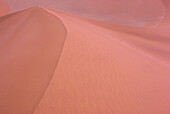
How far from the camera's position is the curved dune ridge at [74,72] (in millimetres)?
2861

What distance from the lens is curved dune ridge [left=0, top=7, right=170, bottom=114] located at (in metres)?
2.86

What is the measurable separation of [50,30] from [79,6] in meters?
4.23

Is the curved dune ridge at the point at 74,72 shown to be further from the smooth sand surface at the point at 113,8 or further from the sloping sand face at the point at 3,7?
the sloping sand face at the point at 3,7

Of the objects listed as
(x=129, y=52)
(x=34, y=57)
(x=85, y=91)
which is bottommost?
(x=85, y=91)

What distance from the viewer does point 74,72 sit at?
3254 millimetres

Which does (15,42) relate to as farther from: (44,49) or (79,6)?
(79,6)

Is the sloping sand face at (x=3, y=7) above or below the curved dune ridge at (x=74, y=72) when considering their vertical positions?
above

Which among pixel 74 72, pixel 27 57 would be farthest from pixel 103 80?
pixel 27 57

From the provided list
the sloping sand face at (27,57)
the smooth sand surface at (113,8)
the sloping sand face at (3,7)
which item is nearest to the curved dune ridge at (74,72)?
the sloping sand face at (27,57)

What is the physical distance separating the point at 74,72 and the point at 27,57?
88 cm

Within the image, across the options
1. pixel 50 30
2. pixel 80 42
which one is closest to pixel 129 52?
pixel 80 42

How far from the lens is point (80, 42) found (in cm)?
376

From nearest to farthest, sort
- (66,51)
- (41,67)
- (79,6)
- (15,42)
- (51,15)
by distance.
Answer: (41,67) → (66,51) → (15,42) → (51,15) → (79,6)

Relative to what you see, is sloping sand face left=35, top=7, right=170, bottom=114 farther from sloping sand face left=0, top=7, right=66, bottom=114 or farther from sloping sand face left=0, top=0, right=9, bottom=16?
sloping sand face left=0, top=0, right=9, bottom=16
